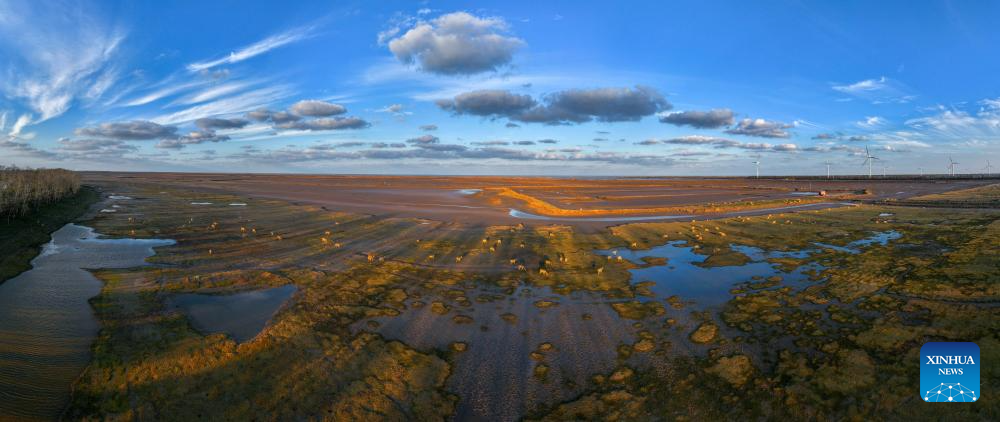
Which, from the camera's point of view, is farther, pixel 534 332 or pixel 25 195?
pixel 25 195

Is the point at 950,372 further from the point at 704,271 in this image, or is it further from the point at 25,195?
the point at 25,195

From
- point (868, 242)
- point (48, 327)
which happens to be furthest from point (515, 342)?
point (868, 242)

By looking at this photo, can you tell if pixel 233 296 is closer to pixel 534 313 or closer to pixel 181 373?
pixel 181 373

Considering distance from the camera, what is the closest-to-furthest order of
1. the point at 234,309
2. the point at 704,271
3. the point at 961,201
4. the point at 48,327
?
the point at 48,327 < the point at 234,309 < the point at 704,271 < the point at 961,201

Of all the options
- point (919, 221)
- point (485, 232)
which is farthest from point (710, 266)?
point (919, 221)

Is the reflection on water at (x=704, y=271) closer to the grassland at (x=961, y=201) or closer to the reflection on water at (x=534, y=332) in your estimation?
the reflection on water at (x=534, y=332)

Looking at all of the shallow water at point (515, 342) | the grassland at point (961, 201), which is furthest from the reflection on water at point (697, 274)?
the grassland at point (961, 201)

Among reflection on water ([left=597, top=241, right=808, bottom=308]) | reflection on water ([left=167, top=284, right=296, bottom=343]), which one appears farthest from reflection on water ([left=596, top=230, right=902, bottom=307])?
reflection on water ([left=167, top=284, right=296, bottom=343])

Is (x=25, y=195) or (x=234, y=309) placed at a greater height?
(x=25, y=195)
